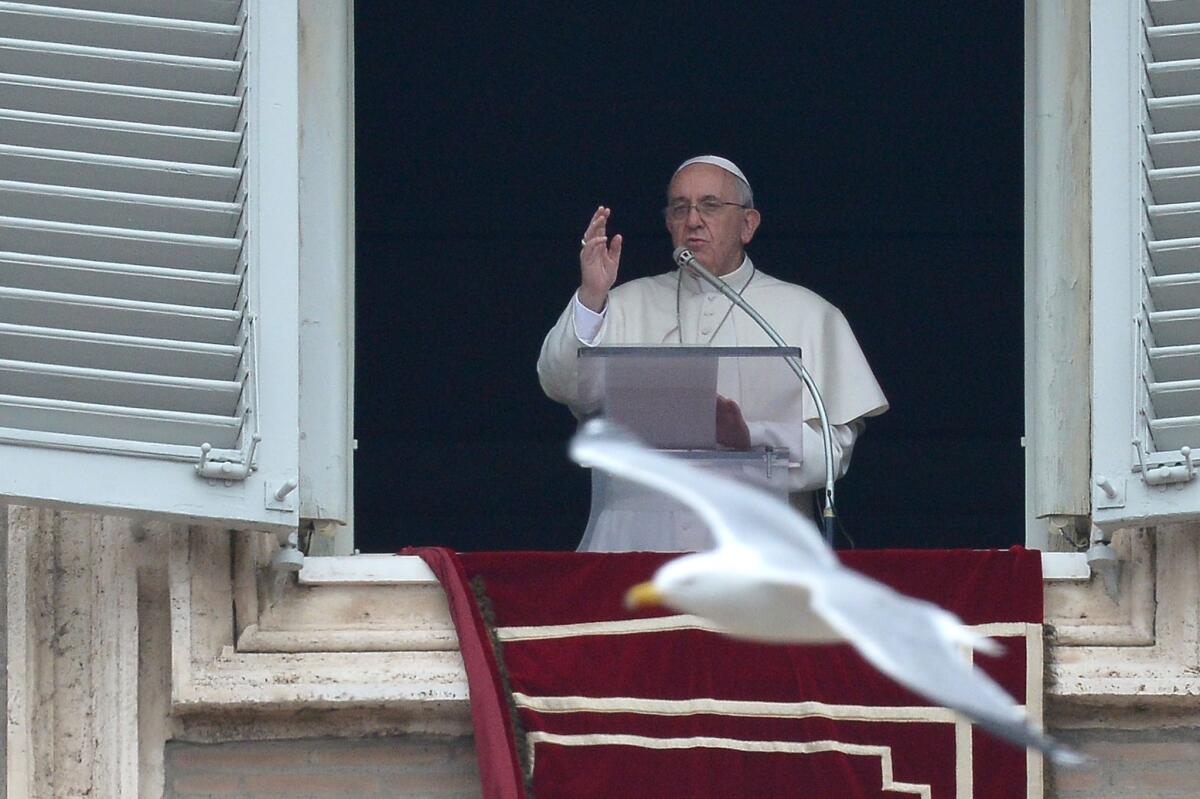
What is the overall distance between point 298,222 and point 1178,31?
156cm

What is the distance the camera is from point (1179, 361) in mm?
5105

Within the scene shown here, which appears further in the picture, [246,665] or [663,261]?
[663,261]

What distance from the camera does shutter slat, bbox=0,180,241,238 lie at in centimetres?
508

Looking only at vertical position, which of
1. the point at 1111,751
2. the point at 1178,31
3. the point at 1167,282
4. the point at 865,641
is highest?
the point at 1178,31

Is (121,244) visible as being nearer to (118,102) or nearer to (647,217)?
(118,102)

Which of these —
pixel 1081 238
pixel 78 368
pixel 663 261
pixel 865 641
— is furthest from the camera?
pixel 663 261

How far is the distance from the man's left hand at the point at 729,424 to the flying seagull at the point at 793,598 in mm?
1944

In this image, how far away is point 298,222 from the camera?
523 centimetres

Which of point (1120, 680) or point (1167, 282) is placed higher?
point (1167, 282)

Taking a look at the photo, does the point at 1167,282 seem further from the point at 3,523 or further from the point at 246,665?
the point at 3,523

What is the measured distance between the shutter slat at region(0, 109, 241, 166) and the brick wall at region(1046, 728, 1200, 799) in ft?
5.85

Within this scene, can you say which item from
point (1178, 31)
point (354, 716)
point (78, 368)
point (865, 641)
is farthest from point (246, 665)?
Result: point (865, 641)

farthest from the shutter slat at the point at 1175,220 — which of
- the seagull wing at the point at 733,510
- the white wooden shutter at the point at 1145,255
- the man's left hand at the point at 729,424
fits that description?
the seagull wing at the point at 733,510

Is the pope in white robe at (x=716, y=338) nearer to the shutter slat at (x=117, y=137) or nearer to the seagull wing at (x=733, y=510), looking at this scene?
the shutter slat at (x=117, y=137)
